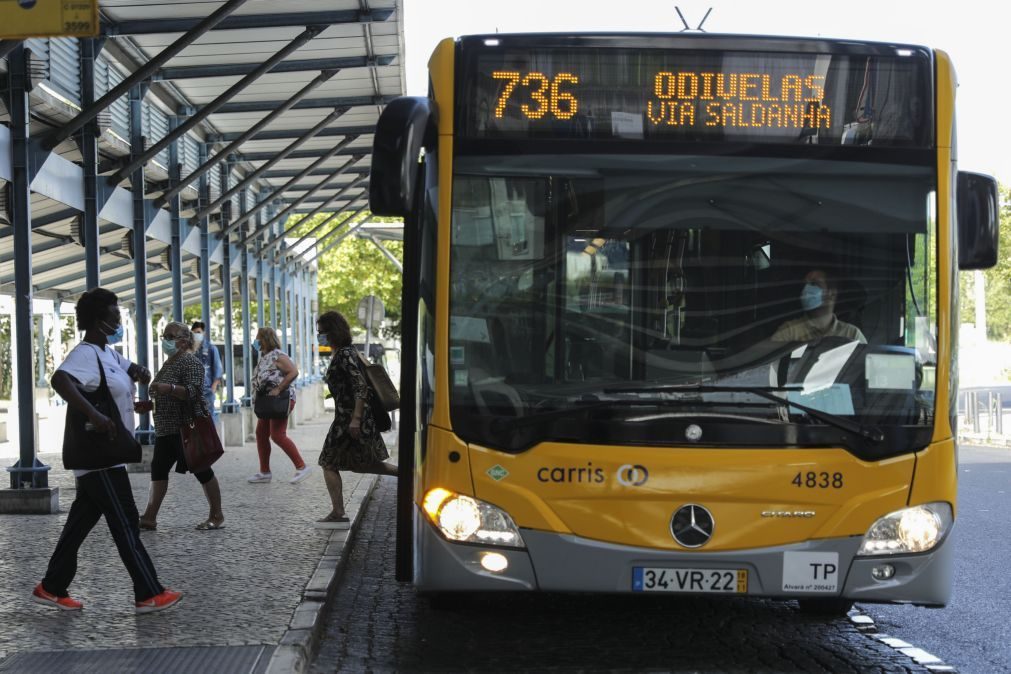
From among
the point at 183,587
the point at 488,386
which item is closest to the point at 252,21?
the point at 183,587

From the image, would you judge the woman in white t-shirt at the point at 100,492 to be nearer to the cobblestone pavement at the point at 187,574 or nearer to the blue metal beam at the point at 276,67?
the cobblestone pavement at the point at 187,574

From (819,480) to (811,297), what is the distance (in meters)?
0.81

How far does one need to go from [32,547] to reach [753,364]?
586cm

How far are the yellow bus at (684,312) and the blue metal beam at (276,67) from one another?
11.2m

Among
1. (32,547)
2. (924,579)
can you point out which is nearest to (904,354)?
(924,579)

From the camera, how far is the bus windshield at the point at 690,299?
6.34m

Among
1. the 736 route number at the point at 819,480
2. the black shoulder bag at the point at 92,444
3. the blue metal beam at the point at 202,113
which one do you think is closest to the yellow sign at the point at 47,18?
the black shoulder bag at the point at 92,444

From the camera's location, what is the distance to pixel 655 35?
6.62 metres

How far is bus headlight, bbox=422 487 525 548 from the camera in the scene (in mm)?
6344

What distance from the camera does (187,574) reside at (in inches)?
343

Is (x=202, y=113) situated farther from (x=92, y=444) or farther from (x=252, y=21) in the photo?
(x=92, y=444)

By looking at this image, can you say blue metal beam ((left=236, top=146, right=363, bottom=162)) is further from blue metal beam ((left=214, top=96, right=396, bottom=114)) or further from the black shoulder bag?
the black shoulder bag

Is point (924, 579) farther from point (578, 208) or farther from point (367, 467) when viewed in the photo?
point (367, 467)

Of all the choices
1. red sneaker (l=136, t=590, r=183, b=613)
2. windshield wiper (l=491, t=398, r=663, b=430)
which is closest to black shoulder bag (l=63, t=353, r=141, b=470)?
red sneaker (l=136, t=590, r=183, b=613)
